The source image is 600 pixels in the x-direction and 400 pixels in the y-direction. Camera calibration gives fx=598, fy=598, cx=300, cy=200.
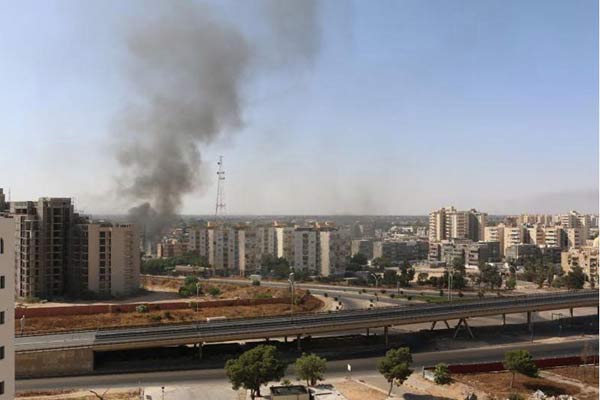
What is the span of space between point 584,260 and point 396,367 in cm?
4106

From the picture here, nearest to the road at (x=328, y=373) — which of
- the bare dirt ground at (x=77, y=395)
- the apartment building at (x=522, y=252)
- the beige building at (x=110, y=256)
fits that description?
the bare dirt ground at (x=77, y=395)

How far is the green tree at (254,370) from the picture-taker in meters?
15.6

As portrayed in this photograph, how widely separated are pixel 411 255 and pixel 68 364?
57630mm

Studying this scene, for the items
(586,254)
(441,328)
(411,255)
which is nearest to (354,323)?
(441,328)

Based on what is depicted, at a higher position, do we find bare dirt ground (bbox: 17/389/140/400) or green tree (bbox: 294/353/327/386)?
green tree (bbox: 294/353/327/386)

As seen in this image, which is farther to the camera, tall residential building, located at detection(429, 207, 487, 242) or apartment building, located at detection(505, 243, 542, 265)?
tall residential building, located at detection(429, 207, 487, 242)

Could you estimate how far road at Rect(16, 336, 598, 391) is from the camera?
17.5m

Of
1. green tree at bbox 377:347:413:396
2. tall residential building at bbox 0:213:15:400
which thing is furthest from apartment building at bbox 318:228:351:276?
tall residential building at bbox 0:213:15:400

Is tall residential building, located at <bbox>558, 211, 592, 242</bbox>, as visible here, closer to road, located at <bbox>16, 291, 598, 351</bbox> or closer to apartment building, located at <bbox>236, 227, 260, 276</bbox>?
apartment building, located at <bbox>236, 227, 260, 276</bbox>

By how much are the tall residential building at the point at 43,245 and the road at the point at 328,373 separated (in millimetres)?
16513

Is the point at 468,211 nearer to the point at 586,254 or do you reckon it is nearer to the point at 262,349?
the point at 586,254

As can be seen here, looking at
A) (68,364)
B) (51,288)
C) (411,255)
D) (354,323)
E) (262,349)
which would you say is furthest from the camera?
(411,255)

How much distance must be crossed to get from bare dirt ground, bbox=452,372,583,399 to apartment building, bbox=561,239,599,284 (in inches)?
1336

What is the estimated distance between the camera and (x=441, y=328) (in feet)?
88.0
